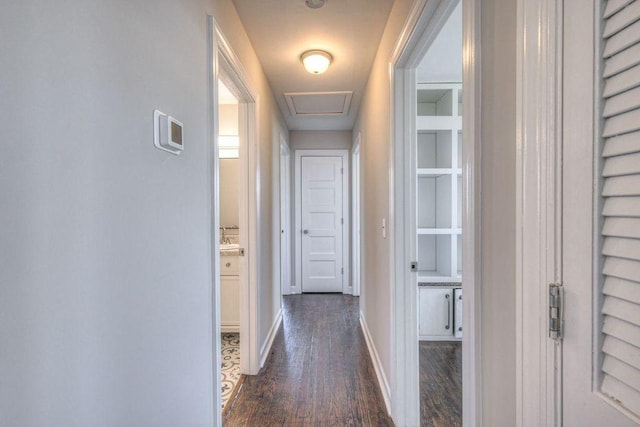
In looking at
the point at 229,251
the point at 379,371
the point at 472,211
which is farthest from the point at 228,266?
the point at 472,211

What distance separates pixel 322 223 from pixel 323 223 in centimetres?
2

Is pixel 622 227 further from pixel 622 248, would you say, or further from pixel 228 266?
pixel 228 266

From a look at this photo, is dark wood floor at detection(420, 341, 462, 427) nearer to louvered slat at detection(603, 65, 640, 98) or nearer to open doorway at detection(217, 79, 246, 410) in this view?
open doorway at detection(217, 79, 246, 410)

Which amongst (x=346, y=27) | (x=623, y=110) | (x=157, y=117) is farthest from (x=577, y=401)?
(x=346, y=27)

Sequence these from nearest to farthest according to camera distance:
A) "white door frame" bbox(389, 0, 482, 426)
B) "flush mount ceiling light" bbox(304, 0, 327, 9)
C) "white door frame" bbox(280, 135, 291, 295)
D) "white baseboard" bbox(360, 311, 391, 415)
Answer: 1. "white door frame" bbox(389, 0, 482, 426)
2. "flush mount ceiling light" bbox(304, 0, 327, 9)
3. "white baseboard" bbox(360, 311, 391, 415)
4. "white door frame" bbox(280, 135, 291, 295)

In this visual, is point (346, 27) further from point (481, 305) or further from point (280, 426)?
point (280, 426)

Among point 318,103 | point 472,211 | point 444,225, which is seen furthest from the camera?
point 318,103

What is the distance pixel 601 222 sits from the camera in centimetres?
49

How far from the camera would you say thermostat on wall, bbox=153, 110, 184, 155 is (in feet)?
3.14

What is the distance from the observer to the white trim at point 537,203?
0.56m

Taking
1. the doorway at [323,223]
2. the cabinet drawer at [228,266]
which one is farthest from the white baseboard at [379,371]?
the doorway at [323,223]

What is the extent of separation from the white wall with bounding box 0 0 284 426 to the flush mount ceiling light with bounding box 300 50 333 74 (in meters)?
1.23

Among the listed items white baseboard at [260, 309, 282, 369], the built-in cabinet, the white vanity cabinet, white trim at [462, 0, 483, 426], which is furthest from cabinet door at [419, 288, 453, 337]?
white trim at [462, 0, 483, 426]

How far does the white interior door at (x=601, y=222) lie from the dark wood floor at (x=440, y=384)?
5.24 ft
